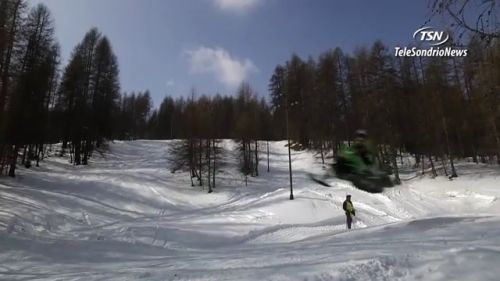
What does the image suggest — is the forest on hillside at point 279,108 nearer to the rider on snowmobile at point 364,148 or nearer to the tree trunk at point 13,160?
the tree trunk at point 13,160

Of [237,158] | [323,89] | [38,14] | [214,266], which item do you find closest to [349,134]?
[323,89]

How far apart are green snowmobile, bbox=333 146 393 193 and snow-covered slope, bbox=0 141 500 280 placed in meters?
1.73

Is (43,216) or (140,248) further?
(43,216)

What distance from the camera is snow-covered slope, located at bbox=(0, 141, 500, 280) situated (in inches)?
320

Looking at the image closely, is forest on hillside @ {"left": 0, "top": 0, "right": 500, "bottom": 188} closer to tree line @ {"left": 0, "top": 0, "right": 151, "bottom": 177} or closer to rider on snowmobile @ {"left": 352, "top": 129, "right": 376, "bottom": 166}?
tree line @ {"left": 0, "top": 0, "right": 151, "bottom": 177}

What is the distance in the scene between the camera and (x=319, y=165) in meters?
51.8

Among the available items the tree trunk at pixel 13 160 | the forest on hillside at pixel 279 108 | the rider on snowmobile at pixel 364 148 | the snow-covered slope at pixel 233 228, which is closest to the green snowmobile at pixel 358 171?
the rider on snowmobile at pixel 364 148

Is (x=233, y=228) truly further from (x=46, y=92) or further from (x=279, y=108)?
(x=279, y=108)

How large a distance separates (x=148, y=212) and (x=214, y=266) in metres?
22.1

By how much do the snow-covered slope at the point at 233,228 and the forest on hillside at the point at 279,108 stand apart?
314 cm

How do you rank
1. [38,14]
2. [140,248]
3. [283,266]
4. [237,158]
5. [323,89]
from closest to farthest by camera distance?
1. [283,266]
2. [140,248]
3. [38,14]
4. [237,158]
5. [323,89]

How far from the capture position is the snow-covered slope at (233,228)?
26.7 feet

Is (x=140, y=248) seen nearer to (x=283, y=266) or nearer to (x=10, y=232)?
(x=10, y=232)

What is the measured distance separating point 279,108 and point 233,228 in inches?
1693
